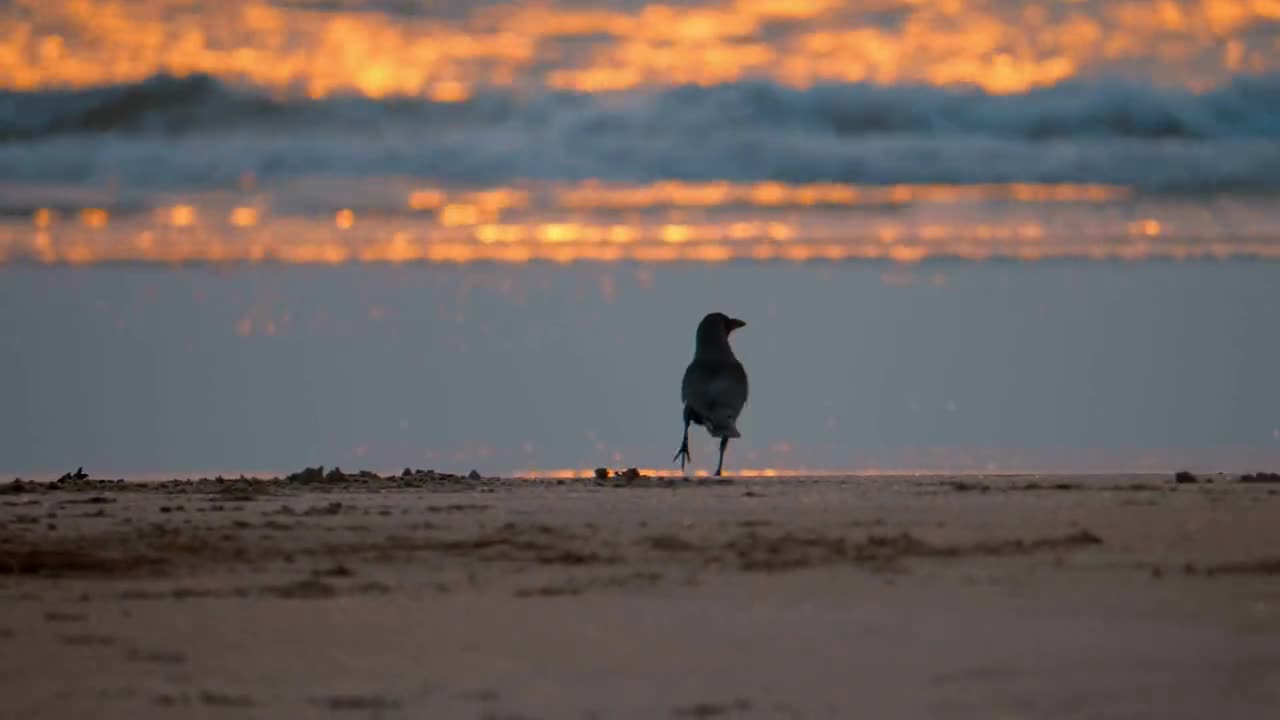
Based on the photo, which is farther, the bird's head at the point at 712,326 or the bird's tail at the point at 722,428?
the bird's head at the point at 712,326

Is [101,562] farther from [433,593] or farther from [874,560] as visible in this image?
[874,560]

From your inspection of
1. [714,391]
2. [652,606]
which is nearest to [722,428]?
[714,391]

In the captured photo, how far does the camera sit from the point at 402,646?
10.9 m

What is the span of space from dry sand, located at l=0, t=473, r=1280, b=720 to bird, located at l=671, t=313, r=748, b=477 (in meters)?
5.26

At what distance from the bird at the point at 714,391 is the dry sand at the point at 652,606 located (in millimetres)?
5259

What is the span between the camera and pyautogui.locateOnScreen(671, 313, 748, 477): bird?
23156 mm

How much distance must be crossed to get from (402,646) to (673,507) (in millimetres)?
6063

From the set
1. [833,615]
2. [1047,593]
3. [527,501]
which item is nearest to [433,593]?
[833,615]

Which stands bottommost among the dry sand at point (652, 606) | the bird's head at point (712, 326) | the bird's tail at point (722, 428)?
the dry sand at point (652, 606)

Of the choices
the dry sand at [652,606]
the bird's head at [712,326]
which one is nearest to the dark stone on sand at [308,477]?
the dry sand at [652,606]

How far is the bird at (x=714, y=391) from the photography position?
2316 centimetres

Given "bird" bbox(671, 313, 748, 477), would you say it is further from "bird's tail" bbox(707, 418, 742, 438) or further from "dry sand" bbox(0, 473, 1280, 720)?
"dry sand" bbox(0, 473, 1280, 720)

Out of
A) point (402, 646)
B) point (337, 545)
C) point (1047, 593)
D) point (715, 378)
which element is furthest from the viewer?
point (715, 378)

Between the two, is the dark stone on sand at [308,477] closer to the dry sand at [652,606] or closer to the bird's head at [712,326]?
the dry sand at [652,606]
